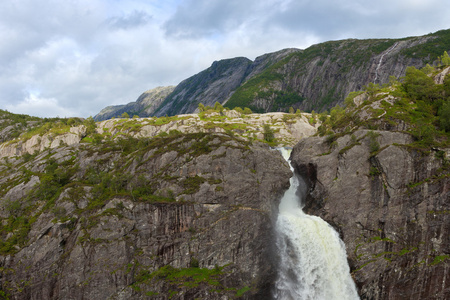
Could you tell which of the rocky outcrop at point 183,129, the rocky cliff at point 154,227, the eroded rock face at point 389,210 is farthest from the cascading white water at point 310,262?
the rocky outcrop at point 183,129

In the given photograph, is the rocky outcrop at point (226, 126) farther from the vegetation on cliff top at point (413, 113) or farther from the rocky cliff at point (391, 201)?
the rocky cliff at point (391, 201)

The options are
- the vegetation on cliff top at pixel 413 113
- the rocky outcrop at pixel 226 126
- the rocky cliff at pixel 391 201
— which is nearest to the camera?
the rocky cliff at pixel 391 201

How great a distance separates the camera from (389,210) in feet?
176

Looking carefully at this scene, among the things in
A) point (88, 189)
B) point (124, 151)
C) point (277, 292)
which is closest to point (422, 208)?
point (277, 292)

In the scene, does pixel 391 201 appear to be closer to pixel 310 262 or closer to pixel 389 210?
pixel 389 210

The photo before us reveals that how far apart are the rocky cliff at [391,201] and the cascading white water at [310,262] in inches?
98.1

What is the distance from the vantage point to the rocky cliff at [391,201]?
48250 millimetres

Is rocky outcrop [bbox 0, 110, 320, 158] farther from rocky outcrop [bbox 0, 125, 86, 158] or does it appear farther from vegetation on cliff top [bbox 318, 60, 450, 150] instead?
vegetation on cliff top [bbox 318, 60, 450, 150]

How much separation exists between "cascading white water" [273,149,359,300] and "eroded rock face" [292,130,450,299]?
2.42m

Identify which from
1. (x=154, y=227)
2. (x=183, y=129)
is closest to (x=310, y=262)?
(x=154, y=227)

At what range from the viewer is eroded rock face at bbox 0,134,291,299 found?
49250mm

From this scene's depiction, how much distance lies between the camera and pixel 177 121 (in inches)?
6437

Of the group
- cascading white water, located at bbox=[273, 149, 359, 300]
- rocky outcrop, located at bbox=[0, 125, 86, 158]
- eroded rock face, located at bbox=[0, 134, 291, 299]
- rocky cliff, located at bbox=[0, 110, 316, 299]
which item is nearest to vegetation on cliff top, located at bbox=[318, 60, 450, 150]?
cascading white water, located at bbox=[273, 149, 359, 300]

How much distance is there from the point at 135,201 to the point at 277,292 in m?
35.7
